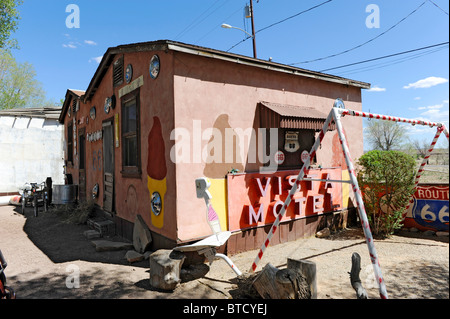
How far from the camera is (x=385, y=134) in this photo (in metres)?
39.5

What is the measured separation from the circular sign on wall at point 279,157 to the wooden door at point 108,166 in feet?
14.7

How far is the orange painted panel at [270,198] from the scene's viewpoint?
5.57 m

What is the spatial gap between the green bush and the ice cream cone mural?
16.2ft

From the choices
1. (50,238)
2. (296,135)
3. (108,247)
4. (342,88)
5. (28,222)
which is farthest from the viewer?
(28,222)

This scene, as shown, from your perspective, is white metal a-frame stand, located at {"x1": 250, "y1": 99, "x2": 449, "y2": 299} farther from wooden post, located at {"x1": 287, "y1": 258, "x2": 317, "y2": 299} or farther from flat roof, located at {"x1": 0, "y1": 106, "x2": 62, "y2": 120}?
flat roof, located at {"x1": 0, "y1": 106, "x2": 62, "y2": 120}

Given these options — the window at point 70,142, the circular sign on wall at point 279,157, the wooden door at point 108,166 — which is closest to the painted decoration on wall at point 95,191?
the wooden door at point 108,166

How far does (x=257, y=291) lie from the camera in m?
3.76

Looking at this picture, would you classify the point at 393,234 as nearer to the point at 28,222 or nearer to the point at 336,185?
the point at 336,185

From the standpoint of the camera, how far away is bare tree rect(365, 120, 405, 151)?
127ft

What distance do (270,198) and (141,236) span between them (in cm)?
285

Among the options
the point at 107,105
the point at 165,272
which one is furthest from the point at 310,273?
the point at 107,105

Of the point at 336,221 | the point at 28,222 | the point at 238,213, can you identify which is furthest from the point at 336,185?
the point at 28,222

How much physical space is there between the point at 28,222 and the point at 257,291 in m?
8.81

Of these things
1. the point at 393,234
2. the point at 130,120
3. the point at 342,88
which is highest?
the point at 342,88
